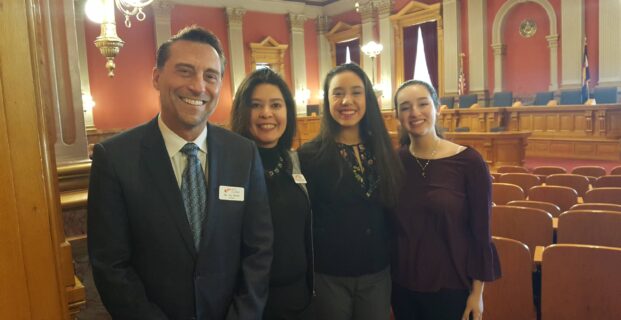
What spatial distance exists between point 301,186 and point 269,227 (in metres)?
0.25

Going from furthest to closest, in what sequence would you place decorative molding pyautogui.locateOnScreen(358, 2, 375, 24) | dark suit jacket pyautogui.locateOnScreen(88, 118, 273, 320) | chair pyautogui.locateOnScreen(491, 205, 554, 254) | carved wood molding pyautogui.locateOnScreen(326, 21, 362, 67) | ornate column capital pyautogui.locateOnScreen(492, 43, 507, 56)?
carved wood molding pyautogui.locateOnScreen(326, 21, 362, 67) < decorative molding pyautogui.locateOnScreen(358, 2, 375, 24) < ornate column capital pyautogui.locateOnScreen(492, 43, 507, 56) < chair pyautogui.locateOnScreen(491, 205, 554, 254) < dark suit jacket pyautogui.locateOnScreen(88, 118, 273, 320)

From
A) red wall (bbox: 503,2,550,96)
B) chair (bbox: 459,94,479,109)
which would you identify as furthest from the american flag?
red wall (bbox: 503,2,550,96)

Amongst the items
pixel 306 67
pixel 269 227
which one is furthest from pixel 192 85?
pixel 306 67

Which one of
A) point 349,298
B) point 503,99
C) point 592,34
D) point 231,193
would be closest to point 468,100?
point 503,99

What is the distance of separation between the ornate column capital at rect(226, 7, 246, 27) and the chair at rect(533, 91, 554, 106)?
813 centimetres

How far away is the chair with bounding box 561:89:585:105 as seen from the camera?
8844 mm

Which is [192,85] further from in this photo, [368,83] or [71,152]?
[71,152]

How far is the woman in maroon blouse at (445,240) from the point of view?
1.66 m

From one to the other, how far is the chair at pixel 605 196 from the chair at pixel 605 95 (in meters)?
6.14

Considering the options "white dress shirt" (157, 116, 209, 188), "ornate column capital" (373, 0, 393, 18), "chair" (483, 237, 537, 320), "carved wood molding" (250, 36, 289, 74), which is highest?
"ornate column capital" (373, 0, 393, 18)

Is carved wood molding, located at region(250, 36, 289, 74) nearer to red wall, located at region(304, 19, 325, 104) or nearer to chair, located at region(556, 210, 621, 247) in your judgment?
red wall, located at region(304, 19, 325, 104)

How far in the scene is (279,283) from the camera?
1.51 meters

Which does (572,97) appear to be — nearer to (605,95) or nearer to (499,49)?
(605,95)

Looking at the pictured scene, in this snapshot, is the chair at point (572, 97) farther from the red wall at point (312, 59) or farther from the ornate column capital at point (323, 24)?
the ornate column capital at point (323, 24)
